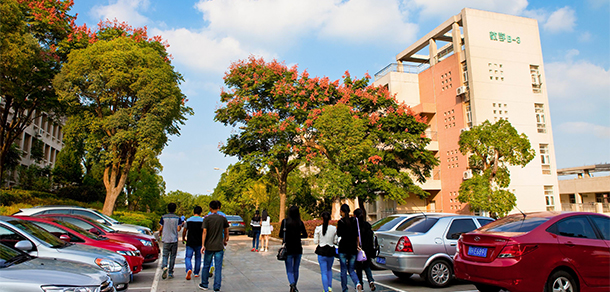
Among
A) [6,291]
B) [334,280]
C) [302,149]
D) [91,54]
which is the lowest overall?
[334,280]

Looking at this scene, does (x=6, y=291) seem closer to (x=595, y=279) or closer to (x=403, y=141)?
(x=595, y=279)

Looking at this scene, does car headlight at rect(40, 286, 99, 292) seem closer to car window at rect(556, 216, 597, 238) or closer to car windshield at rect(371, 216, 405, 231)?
car window at rect(556, 216, 597, 238)

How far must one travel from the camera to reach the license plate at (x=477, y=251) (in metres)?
6.31

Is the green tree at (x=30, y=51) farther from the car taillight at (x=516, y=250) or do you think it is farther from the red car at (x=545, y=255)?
the car taillight at (x=516, y=250)

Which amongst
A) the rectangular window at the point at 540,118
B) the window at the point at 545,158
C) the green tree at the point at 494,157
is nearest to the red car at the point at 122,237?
the green tree at the point at 494,157

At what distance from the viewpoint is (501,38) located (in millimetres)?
30391

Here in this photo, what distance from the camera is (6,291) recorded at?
402cm

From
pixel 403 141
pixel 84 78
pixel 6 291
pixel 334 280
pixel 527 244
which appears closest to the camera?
pixel 6 291

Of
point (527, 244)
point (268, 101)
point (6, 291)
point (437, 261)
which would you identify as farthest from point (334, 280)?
point (268, 101)

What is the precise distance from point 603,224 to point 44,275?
320 inches

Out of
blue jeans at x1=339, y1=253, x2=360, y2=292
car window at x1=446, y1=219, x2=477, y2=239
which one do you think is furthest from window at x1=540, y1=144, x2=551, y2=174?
blue jeans at x1=339, y1=253, x2=360, y2=292

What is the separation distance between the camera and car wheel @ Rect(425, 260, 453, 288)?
27.1 ft

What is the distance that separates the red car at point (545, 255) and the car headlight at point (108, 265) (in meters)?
6.05

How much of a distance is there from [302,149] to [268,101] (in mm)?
4238
